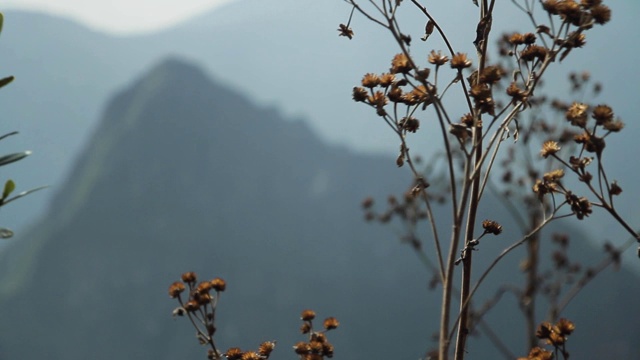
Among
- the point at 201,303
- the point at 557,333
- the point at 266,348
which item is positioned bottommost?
the point at 557,333

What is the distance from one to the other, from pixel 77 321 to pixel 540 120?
3722 cm

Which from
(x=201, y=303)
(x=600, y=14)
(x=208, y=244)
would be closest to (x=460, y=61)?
(x=600, y=14)

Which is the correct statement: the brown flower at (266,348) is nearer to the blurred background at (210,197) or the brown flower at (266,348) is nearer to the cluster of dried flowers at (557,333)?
the cluster of dried flowers at (557,333)

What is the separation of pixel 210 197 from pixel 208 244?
10.9ft

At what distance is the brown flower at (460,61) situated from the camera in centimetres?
93

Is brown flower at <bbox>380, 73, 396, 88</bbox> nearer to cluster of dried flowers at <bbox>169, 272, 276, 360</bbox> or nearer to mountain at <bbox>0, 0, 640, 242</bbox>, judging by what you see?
cluster of dried flowers at <bbox>169, 272, 276, 360</bbox>

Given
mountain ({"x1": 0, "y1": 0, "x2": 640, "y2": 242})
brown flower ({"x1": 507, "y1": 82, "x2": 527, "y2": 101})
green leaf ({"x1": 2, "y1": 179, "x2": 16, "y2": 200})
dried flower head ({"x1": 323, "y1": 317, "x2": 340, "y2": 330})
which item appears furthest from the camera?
mountain ({"x1": 0, "y1": 0, "x2": 640, "y2": 242})

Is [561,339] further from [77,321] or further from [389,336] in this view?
[77,321]

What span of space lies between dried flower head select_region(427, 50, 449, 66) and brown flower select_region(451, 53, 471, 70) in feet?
0.22

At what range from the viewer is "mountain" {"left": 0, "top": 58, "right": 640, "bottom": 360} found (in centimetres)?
3625

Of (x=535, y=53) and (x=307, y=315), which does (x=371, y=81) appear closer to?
(x=535, y=53)

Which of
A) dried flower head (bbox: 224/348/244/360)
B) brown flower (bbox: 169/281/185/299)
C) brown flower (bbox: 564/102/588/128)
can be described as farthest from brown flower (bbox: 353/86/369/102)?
brown flower (bbox: 169/281/185/299)

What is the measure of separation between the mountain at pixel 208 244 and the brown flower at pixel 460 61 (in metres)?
31.5

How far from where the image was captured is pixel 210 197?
139 feet
